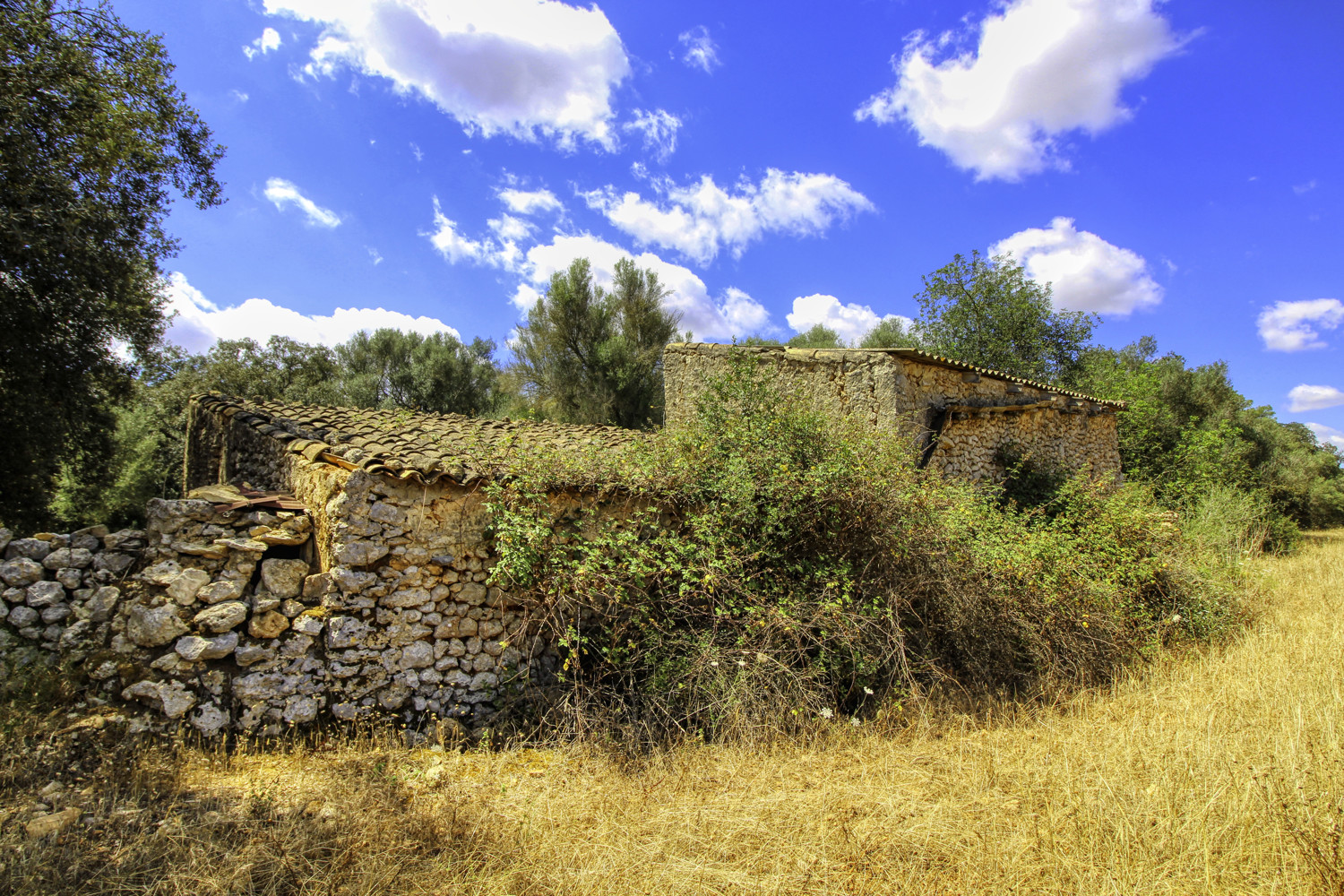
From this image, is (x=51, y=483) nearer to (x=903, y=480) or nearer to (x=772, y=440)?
(x=772, y=440)

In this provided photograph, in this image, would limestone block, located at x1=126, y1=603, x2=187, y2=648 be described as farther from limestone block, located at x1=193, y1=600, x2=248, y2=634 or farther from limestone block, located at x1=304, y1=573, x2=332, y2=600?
limestone block, located at x1=304, y1=573, x2=332, y2=600

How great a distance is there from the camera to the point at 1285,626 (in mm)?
7492

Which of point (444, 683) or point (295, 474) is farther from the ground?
point (295, 474)

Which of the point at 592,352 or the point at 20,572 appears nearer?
the point at 20,572

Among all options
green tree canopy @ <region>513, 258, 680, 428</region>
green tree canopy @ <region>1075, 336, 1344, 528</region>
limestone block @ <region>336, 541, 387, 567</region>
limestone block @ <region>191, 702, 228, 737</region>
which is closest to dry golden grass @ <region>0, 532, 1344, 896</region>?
limestone block @ <region>191, 702, 228, 737</region>

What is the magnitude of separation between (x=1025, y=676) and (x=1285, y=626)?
13.9 feet

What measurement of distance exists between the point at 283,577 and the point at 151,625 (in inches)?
35.4

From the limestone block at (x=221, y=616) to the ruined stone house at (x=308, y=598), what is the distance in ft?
0.04

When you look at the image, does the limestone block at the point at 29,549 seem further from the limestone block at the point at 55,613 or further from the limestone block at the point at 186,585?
the limestone block at the point at 186,585

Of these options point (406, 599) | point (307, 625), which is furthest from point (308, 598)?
point (406, 599)

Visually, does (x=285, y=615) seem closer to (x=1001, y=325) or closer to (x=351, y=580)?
(x=351, y=580)

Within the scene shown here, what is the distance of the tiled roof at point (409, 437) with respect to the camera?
5555 millimetres

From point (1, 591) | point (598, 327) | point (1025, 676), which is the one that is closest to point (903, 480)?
point (1025, 676)

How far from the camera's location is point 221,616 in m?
4.89
